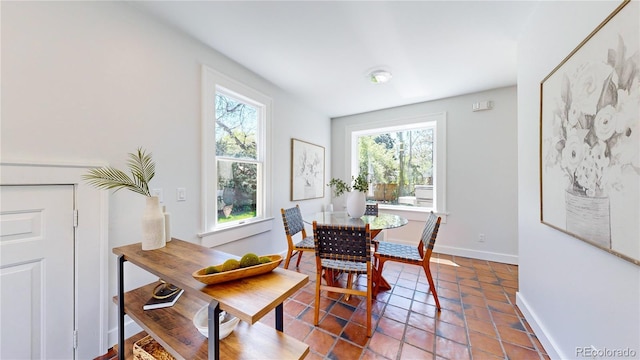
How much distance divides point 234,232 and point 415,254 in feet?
6.42

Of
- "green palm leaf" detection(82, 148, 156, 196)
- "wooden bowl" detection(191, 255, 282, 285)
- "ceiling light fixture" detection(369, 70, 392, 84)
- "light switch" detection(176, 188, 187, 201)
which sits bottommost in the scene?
"wooden bowl" detection(191, 255, 282, 285)

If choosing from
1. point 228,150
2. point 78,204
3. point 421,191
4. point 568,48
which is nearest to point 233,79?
point 228,150

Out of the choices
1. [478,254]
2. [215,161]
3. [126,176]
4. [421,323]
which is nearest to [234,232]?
[215,161]

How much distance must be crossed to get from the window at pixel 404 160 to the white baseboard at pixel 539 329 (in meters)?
1.71

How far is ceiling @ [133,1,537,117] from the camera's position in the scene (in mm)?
1714

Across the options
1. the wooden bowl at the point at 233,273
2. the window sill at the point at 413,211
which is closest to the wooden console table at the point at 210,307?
the wooden bowl at the point at 233,273

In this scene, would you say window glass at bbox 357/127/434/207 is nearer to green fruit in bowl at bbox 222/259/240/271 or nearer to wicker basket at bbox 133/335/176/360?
green fruit in bowl at bbox 222/259/240/271

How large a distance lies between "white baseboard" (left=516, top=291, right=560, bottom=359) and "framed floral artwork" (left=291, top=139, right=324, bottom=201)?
9.24 ft

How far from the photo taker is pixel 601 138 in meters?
1.02

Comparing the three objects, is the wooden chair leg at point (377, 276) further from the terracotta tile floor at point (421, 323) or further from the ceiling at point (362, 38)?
the ceiling at point (362, 38)

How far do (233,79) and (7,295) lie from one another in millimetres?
2273

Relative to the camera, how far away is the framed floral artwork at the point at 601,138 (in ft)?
2.86

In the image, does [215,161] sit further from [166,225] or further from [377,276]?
[377,276]

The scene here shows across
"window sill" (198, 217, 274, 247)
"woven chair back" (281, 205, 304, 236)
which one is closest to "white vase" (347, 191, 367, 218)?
"woven chair back" (281, 205, 304, 236)
